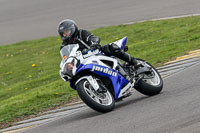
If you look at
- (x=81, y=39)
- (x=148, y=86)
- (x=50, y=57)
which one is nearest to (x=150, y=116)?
(x=148, y=86)

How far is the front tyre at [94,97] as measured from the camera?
742 cm

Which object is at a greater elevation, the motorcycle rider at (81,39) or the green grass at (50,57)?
the motorcycle rider at (81,39)

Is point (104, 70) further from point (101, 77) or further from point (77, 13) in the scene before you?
point (77, 13)

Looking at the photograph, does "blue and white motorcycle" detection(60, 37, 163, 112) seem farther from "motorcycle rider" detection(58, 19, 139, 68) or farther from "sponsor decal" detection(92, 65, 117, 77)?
"motorcycle rider" detection(58, 19, 139, 68)

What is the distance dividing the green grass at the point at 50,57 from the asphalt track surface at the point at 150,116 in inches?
88.2

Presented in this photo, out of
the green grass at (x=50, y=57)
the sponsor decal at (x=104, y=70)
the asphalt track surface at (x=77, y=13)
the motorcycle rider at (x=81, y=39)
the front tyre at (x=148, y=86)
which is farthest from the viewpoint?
the asphalt track surface at (x=77, y=13)

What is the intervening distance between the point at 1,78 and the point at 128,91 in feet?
25.9

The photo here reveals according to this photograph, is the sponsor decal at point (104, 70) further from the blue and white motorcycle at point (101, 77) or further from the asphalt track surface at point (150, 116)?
the asphalt track surface at point (150, 116)

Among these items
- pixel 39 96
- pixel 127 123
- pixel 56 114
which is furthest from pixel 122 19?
pixel 127 123

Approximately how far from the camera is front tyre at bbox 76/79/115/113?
7.42m

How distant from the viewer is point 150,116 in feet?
21.7

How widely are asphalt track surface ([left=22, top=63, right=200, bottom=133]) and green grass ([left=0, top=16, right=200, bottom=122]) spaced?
2241 millimetres

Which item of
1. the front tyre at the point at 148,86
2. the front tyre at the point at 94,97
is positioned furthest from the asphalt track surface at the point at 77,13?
the front tyre at the point at 94,97

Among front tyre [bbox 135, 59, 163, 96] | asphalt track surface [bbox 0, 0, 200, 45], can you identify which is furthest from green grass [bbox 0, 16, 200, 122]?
front tyre [bbox 135, 59, 163, 96]
